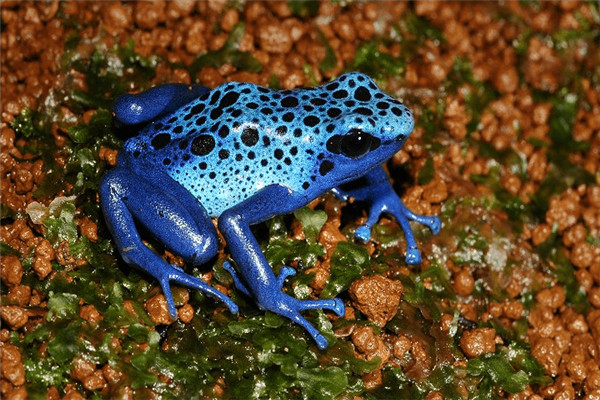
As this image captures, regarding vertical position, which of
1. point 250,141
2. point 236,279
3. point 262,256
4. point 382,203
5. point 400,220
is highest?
point 250,141

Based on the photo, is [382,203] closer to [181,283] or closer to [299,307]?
A: [299,307]

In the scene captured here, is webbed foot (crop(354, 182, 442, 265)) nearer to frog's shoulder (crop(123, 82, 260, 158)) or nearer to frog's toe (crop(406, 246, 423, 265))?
frog's toe (crop(406, 246, 423, 265))

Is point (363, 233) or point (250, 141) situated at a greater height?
point (250, 141)

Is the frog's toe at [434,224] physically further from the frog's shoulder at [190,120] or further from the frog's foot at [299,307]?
the frog's shoulder at [190,120]

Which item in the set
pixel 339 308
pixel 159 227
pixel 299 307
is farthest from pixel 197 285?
pixel 339 308

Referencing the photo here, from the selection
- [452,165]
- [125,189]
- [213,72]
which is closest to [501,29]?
[452,165]

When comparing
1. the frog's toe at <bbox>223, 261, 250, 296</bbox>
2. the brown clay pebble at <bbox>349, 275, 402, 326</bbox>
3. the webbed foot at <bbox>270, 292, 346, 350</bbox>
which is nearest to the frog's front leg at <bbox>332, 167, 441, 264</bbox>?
the brown clay pebble at <bbox>349, 275, 402, 326</bbox>
